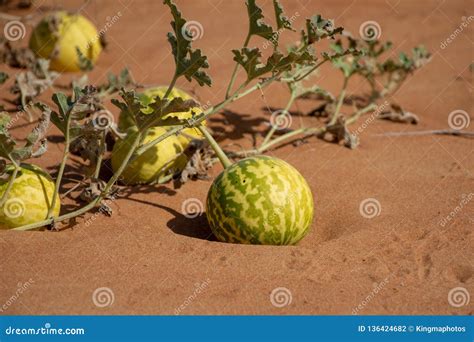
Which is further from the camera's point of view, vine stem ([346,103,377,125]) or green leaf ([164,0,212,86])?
vine stem ([346,103,377,125])

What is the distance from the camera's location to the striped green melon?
10.8 ft

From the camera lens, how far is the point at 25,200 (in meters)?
3.30

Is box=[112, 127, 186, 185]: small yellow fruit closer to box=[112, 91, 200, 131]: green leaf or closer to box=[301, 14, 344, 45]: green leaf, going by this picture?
box=[112, 91, 200, 131]: green leaf

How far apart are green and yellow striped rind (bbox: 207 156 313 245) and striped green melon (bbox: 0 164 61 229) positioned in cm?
84

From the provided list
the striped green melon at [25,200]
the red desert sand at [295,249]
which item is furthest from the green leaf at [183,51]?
the striped green melon at [25,200]

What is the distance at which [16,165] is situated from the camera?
3221mm

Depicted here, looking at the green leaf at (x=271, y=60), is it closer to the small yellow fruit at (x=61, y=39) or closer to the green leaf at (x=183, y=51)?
the green leaf at (x=183, y=51)

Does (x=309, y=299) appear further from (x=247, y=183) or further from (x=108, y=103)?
(x=108, y=103)

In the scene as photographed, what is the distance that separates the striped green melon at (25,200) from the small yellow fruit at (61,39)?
2.70 meters

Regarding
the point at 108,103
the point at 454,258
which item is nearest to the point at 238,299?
the point at 454,258

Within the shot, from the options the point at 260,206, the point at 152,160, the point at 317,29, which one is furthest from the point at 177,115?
the point at 317,29

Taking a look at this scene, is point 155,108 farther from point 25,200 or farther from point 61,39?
point 61,39

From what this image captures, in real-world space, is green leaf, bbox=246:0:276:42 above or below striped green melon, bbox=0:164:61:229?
above

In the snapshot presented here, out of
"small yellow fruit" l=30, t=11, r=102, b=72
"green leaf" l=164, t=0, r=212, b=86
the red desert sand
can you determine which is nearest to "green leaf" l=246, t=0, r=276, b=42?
"green leaf" l=164, t=0, r=212, b=86
